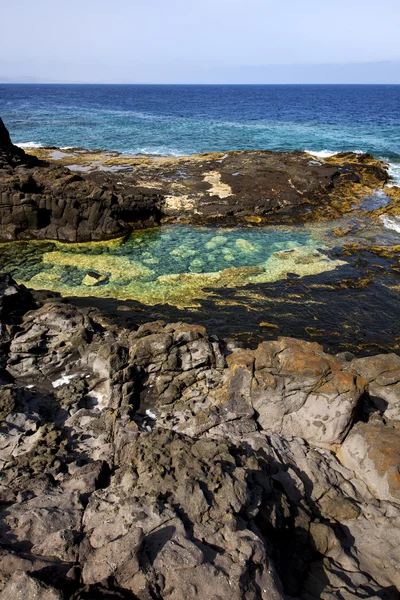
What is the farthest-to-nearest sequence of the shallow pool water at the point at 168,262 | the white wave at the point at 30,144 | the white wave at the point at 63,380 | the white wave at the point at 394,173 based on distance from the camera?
the white wave at the point at 30,144 → the white wave at the point at 394,173 → the shallow pool water at the point at 168,262 → the white wave at the point at 63,380

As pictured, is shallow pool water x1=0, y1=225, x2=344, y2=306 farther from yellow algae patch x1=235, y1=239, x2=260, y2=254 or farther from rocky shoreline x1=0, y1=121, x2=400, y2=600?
rocky shoreline x1=0, y1=121, x2=400, y2=600

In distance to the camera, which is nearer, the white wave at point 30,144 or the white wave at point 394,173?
the white wave at point 394,173

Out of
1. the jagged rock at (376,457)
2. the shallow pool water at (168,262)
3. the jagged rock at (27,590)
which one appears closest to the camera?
the jagged rock at (27,590)

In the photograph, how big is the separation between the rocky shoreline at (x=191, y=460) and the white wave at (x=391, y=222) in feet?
46.9

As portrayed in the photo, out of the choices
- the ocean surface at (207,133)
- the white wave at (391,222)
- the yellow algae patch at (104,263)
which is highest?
the ocean surface at (207,133)

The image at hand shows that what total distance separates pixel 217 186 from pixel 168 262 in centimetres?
1577

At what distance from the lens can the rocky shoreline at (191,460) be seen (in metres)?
6.73

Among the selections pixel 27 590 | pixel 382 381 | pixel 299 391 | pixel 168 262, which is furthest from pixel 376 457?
pixel 168 262

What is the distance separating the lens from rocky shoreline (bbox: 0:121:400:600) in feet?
22.1

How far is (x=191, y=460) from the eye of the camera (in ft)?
27.7

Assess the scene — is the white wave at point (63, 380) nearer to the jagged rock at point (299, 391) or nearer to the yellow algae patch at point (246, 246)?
the jagged rock at point (299, 391)

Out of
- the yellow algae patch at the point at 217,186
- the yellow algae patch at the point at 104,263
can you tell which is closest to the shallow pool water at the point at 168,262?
the yellow algae patch at the point at 104,263

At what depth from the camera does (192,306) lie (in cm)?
2136

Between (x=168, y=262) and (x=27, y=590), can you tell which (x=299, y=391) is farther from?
(x=168, y=262)
